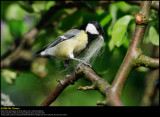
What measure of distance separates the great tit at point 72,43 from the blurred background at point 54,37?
0.05 meters

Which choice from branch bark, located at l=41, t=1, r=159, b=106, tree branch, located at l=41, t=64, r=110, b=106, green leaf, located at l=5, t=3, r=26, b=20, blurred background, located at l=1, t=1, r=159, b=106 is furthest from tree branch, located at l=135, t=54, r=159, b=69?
green leaf, located at l=5, t=3, r=26, b=20

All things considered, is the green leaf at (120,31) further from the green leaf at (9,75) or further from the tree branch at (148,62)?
the green leaf at (9,75)

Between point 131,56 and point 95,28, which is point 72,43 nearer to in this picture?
point 95,28

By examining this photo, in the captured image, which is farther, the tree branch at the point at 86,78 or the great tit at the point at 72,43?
the great tit at the point at 72,43

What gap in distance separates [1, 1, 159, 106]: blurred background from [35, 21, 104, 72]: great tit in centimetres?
5

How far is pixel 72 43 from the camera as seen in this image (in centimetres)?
146

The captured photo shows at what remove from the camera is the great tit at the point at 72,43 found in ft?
4.50

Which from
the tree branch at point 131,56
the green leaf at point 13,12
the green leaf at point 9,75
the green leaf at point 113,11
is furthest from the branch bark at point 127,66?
the green leaf at point 13,12

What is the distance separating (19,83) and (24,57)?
0.82ft

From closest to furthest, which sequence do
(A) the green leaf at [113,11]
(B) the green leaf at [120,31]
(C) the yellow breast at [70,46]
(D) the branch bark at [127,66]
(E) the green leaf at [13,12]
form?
1. (D) the branch bark at [127,66]
2. (B) the green leaf at [120,31]
3. (C) the yellow breast at [70,46]
4. (A) the green leaf at [113,11]
5. (E) the green leaf at [13,12]

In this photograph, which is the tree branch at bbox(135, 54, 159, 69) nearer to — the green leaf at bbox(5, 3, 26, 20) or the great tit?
the great tit

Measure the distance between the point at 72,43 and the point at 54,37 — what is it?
11.1 inches

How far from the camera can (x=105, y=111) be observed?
929 mm

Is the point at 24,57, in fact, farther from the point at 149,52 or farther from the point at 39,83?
the point at 149,52
